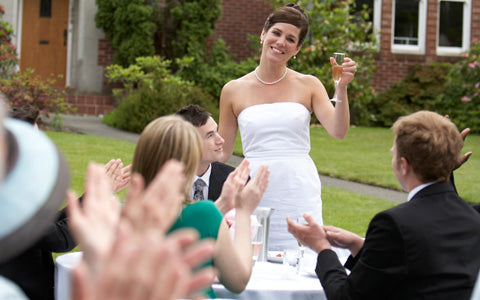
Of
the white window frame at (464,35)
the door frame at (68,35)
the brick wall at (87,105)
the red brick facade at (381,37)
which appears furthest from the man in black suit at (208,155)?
the white window frame at (464,35)

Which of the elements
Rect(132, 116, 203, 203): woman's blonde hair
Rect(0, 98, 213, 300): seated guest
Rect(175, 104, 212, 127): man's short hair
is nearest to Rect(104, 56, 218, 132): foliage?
Rect(175, 104, 212, 127): man's short hair

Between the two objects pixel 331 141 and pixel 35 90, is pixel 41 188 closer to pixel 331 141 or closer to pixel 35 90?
pixel 35 90

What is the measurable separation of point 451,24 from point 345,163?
8.33 metres

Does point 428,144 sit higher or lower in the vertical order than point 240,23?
lower

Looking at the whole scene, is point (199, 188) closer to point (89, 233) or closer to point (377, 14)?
point (89, 233)

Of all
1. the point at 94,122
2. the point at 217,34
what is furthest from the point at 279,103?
the point at 217,34

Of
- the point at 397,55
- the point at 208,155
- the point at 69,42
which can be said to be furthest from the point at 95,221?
the point at 397,55

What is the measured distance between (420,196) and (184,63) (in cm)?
1151

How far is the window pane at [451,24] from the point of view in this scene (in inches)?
648

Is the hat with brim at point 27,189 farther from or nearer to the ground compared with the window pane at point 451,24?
nearer to the ground

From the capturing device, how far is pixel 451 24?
1647 centimetres

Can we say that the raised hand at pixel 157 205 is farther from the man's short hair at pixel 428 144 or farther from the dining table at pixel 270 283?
the dining table at pixel 270 283

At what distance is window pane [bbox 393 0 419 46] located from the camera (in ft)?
53.6

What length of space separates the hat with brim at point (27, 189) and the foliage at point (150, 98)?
32.9 ft
